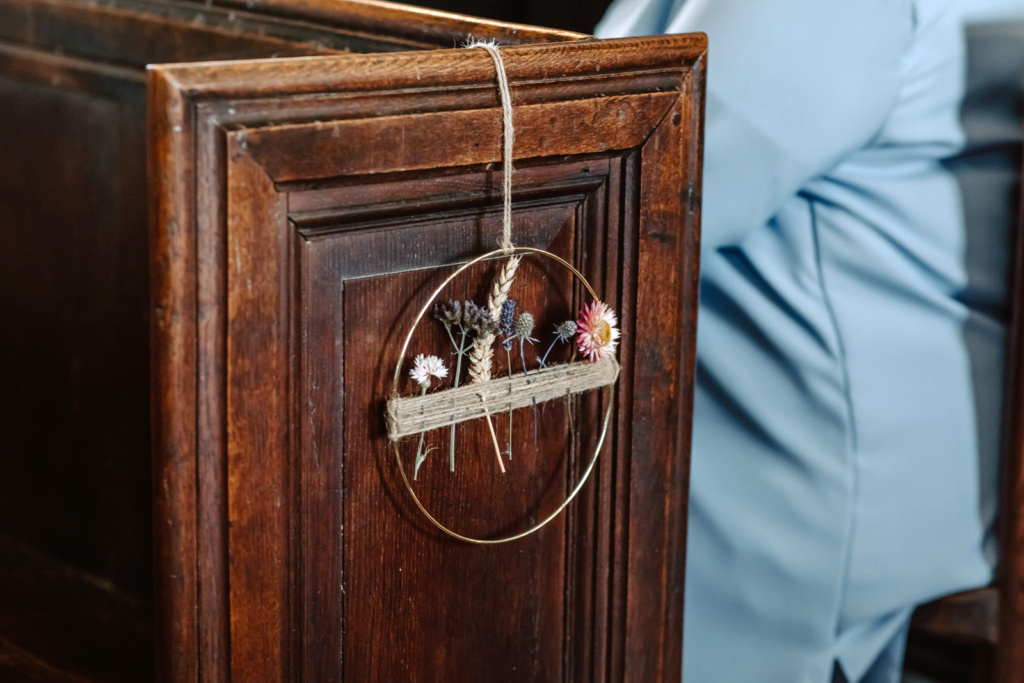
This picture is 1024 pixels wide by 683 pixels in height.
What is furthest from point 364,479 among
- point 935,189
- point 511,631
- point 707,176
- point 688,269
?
point 935,189

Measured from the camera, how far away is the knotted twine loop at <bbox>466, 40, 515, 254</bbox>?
74 cm

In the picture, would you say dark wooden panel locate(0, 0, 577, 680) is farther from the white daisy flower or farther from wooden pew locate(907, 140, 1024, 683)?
wooden pew locate(907, 140, 1024, 683)

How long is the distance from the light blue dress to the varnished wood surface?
0.18 metres

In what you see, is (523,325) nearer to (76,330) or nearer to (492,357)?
(492,357)

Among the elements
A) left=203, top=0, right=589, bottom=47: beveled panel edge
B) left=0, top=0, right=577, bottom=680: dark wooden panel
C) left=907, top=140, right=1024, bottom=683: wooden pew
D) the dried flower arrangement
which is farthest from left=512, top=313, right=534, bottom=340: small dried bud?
left=0, top=0, right=577, bottom=680: dark wooden panel

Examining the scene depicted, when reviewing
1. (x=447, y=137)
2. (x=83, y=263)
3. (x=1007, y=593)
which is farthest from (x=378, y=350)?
(x=83, y=263)

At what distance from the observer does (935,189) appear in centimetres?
104

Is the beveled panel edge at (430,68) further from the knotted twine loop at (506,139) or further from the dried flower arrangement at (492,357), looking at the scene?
the dried flower arrangement at (492,357)

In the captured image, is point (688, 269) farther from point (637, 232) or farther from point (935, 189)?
point (935, 189)

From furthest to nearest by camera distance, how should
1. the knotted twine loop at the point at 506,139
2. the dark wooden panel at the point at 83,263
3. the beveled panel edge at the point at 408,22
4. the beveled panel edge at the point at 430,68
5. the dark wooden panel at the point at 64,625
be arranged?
the dark wooden panel at the point at 83,263 < the dark wooden panel at the point at 64,625 < the beveled panel edge at the point at 408,22 < the knotted twine loop at the point at 506,139 < the beveled panel edge at the point at 430,68

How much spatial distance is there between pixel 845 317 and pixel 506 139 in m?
0.43

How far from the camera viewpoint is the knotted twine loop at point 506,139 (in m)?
0.74

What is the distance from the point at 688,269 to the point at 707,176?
0.16 meters

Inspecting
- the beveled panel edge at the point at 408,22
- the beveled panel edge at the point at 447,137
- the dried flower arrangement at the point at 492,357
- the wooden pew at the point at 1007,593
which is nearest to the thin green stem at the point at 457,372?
the dried flower arrangement at the point at 492,357
